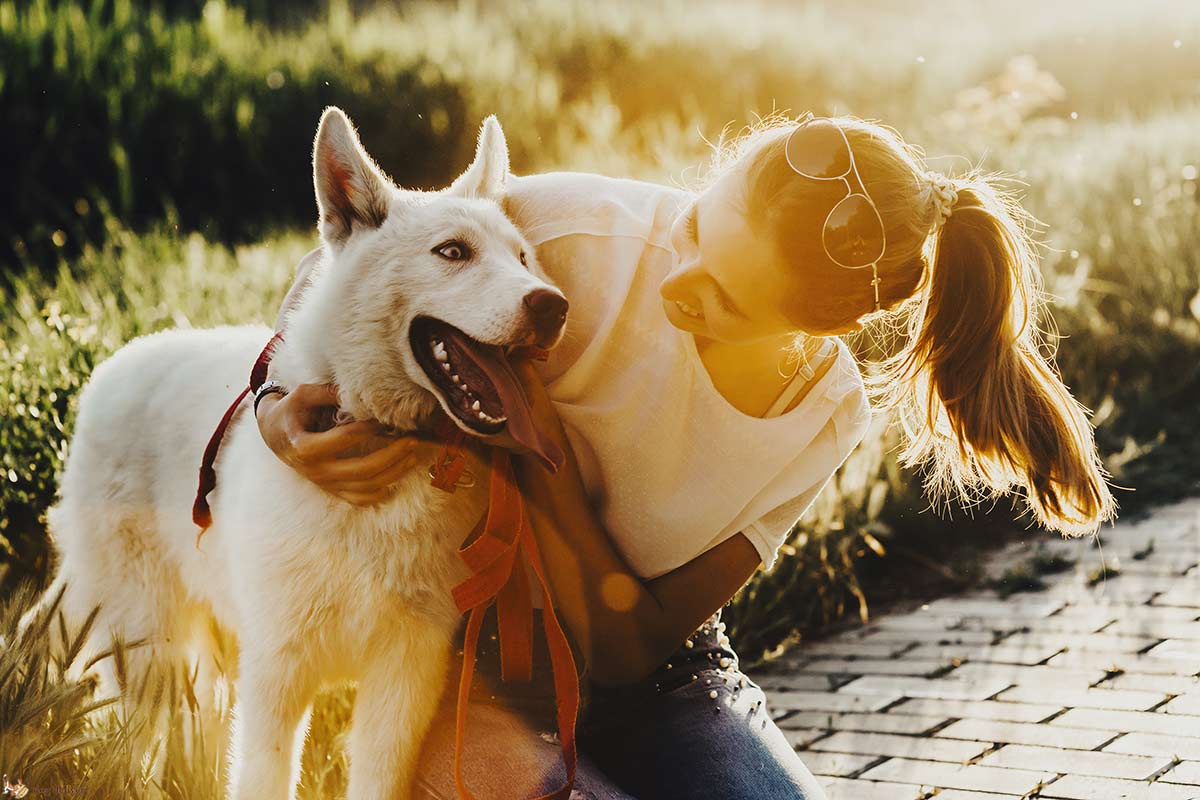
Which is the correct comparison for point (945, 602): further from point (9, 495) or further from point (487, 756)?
point (9, 495)

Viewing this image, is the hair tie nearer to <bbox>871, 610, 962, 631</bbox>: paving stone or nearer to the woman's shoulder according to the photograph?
the woman's shoulder

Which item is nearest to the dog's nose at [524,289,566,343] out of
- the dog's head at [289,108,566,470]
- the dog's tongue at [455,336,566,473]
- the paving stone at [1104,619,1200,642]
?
the dog's head at [289,108,566,470]

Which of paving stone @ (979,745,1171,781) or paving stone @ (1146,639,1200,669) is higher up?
paving stone @ (979,745,1171,781)

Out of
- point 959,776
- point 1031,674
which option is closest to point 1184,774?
point 959,776

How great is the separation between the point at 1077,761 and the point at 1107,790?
19cm

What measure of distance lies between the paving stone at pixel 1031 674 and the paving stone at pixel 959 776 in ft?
2.15

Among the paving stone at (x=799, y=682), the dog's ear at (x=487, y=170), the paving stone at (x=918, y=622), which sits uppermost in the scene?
the dog's ear at (x=487, y=170)

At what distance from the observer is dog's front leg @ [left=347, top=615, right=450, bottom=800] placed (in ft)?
8.57

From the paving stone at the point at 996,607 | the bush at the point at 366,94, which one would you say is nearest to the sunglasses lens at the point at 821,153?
the paving stone at the point at 996,607

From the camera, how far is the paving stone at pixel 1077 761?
3328 mm

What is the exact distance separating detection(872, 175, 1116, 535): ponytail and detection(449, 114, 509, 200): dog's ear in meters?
1.05

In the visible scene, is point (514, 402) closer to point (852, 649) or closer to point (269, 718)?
point (269, 718)

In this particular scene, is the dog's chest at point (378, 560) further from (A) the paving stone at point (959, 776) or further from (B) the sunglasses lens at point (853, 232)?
(A) the paving stone at point (959, 776)

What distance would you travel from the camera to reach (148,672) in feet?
9.39
